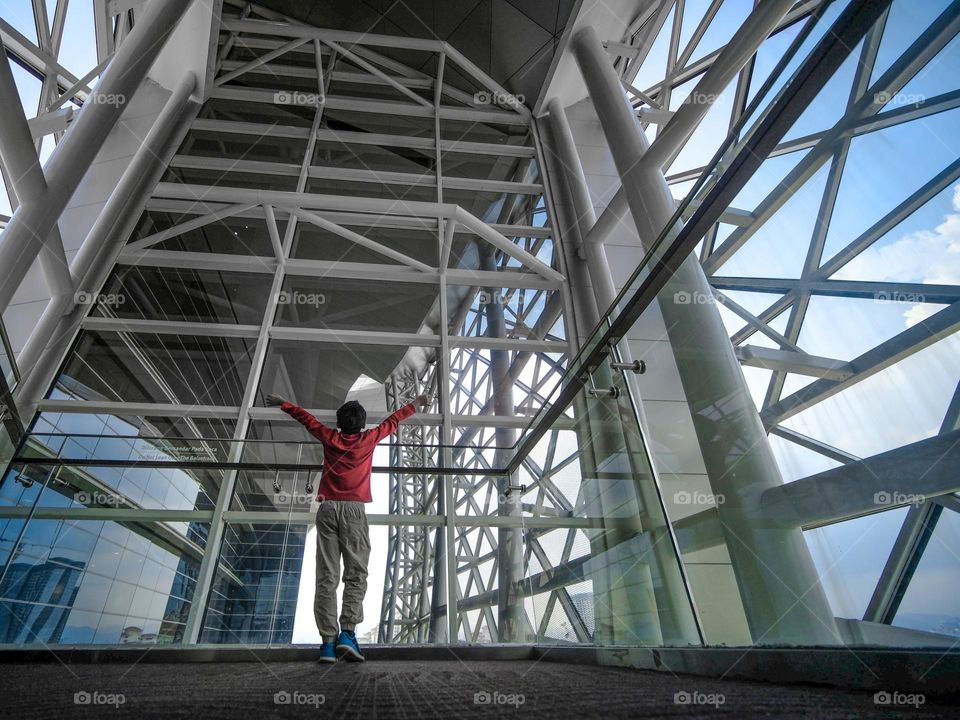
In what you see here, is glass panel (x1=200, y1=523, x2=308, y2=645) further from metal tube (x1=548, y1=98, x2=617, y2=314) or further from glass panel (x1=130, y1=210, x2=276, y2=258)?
glass panel (x1=130, y1=210, x2=276, y2=258)

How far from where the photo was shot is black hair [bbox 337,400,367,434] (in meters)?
3.52

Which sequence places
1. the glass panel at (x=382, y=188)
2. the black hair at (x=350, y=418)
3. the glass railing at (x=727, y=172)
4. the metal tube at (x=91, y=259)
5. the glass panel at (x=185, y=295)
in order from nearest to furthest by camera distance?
the glass railing at (x=727, y=172)
the black hair at (x=350, y=418)
the metal tube at (x=91, y=259)
the glass panel at (x=185, y=295)
the glass panel at (x=382, y=188)

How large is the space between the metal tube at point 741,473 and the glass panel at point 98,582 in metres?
4.21

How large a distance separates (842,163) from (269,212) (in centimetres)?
826

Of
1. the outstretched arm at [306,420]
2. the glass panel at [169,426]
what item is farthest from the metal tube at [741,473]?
the glass panel at [169,426]

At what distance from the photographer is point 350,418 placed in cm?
353

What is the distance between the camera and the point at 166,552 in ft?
14.1

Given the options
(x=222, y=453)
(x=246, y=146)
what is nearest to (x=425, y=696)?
(x=222, y=453)

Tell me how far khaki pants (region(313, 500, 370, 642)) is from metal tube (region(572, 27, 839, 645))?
7.42 feet

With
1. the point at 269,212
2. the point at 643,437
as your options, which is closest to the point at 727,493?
the point at 643,437

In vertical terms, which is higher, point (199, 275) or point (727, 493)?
point (199, 275)

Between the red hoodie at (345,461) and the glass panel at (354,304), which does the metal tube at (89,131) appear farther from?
the red hoodie at (345,461)

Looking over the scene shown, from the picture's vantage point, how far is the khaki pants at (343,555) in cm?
313

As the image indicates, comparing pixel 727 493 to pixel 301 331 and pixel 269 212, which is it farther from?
pixel 269 212
